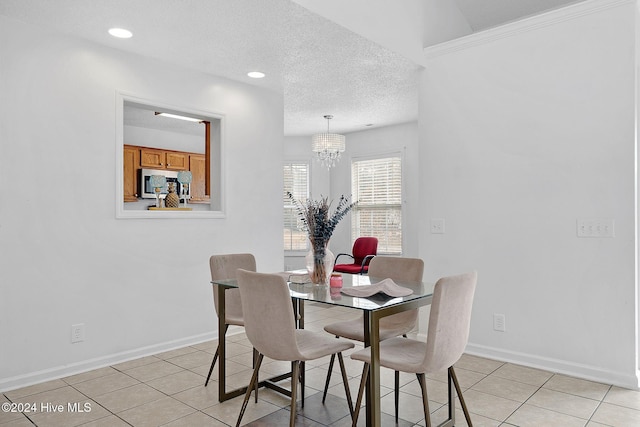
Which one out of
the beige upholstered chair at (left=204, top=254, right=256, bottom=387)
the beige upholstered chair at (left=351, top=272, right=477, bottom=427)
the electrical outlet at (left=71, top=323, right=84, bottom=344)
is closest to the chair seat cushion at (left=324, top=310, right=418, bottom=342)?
the beige upholstered chair at (left=351, top=272, right=477, bottom=427)

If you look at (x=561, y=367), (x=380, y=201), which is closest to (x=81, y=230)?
(x=561, y=367)

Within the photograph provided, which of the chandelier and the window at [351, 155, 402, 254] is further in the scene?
the window at [351, 155, 402, 254]

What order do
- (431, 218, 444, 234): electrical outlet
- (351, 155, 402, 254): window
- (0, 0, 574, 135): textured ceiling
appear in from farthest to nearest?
(351, 155, 402, 254): window
(431, 218, 444, 234): electrical outlet
(0, 0, 574, 135): textured ceiling

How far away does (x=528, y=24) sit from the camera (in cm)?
338

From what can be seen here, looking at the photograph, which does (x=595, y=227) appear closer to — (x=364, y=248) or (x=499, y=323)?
(x=499, y=323)

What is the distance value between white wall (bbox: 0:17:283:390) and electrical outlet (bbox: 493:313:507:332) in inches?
99.0

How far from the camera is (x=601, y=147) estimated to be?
310 centimetres

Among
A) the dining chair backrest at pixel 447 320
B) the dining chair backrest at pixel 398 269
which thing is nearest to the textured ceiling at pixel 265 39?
the dining chair backrest at pixel 398 269

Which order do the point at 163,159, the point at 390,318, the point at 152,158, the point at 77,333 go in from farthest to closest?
the point at 163,159 → the point at 152,158 → the point at 77,333 → the point at 390,318

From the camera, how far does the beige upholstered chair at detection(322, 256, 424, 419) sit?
2.77m

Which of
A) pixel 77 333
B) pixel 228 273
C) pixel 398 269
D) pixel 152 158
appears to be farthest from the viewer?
pixel 152 158

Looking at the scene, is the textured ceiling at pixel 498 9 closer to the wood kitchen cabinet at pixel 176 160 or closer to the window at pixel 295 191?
the window at pixel 295 191

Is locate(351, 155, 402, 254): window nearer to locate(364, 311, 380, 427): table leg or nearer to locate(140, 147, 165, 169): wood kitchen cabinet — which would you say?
locate(140, 147, 165, 169): wood kitchen cabinet

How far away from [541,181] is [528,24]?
1.20 metres
